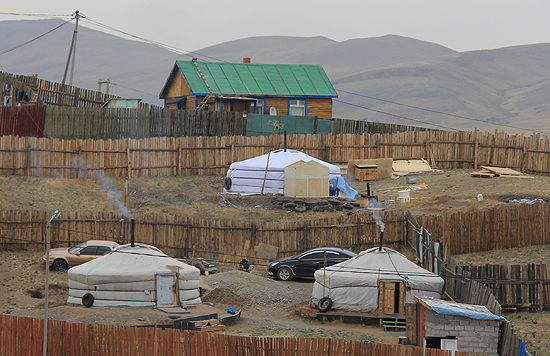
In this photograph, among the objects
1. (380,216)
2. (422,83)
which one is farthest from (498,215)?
(422,83)

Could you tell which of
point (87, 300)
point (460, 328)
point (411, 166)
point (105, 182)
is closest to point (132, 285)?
point (87, 300)

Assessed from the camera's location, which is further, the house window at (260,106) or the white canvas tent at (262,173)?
the house window at (260,106)

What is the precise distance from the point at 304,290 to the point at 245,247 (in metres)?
3.12

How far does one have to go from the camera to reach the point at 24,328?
1195cm

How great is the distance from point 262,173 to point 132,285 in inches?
571

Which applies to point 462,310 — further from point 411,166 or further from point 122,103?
point 122,103

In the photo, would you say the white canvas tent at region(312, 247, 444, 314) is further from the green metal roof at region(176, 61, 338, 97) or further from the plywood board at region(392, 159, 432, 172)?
the green metal roof at region(176, 61, 338, 97)

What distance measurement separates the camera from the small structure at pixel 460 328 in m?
12.6

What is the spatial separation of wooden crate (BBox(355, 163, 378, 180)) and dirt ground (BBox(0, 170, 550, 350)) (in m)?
0.59

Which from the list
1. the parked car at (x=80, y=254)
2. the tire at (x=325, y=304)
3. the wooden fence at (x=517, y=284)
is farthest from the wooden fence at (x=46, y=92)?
the wooden fence at (x=517, y=284)

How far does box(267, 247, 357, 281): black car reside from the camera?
20250 mm

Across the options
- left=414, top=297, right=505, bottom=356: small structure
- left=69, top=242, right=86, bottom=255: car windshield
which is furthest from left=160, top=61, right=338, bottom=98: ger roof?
left=414, top=297, right=505, bottom=356: small structure

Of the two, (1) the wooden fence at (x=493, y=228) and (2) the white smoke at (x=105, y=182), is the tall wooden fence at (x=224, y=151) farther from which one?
(1) the wooden fence at (x=493, y=228)

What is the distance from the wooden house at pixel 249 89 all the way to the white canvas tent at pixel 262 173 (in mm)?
9520
